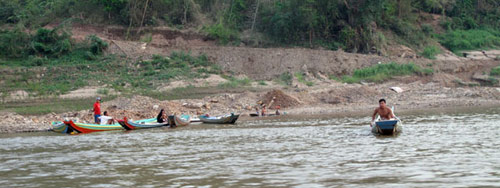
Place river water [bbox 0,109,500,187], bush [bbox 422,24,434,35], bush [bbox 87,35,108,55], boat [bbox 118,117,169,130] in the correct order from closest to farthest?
river water [bbox 0,109,500,187] → boat [bbox 118,117,169,130] → bush [bbox 87,35,108,55] → bush [bbox 422,24,434,35]

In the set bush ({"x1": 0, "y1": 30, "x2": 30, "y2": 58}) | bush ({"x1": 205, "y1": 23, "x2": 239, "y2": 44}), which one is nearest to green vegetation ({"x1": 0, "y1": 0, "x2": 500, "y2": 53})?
bush ({"x1": 205, "y1": 23, "x2": 239, "y2": 44})

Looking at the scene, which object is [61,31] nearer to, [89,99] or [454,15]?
[89,99]

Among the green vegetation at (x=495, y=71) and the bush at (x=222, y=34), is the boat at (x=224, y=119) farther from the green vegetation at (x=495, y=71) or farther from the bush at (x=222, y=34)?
the green vegetation at (x=495, y=71)

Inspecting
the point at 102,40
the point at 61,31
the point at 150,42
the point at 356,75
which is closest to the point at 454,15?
the point at 356,75

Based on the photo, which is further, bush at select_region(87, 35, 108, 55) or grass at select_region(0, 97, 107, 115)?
bush at select_region(87, 35, 108, 55)

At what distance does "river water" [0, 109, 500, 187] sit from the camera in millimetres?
9320

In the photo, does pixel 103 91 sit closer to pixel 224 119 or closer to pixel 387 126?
pixel 224 119

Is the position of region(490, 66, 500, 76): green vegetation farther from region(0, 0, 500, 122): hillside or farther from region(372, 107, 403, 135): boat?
region(372, 107, 403, 135): boat

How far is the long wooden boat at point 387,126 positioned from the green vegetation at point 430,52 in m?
25.3

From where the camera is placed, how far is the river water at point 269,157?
932cm

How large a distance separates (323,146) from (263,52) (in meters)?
23.6

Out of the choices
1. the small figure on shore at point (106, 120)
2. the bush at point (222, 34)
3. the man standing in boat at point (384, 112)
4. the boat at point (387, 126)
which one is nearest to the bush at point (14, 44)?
the bush at point (222, 34)

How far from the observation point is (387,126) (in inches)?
593

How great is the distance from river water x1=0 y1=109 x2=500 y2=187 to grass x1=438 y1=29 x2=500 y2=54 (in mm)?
23448
